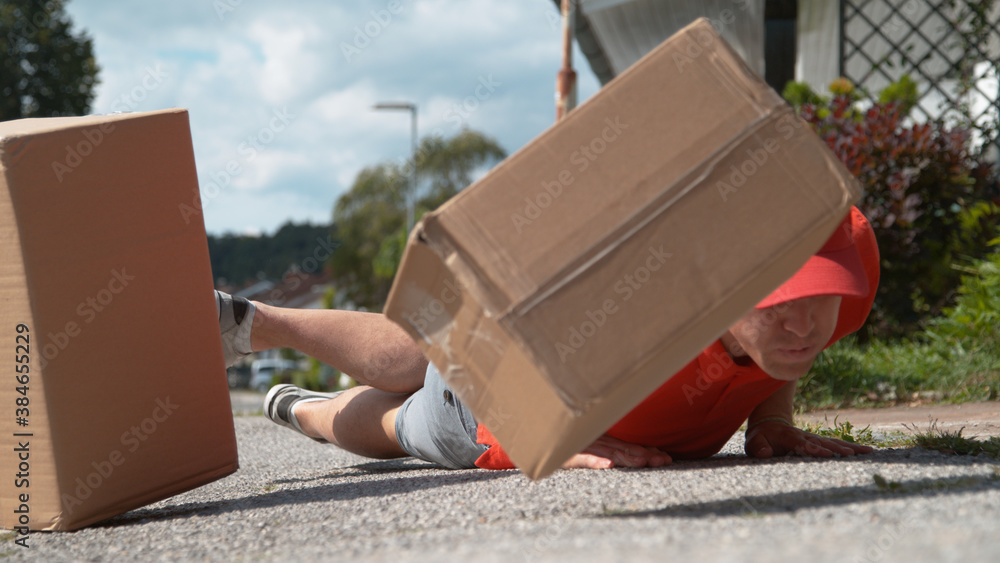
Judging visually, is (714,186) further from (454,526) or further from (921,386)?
(921,386)

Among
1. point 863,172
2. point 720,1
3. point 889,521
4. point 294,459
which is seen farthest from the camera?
point 720,1

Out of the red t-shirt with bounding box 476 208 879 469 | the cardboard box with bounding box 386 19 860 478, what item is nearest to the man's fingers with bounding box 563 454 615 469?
the red t-shirt with bounding box 476 208 879 469

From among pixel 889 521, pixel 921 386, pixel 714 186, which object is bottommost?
pixel 921 386

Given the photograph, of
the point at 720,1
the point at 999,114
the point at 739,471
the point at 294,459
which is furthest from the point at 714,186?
the point at 720,1

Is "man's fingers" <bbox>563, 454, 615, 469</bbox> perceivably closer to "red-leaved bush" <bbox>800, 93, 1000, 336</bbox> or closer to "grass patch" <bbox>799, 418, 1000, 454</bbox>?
"grass patch" <bbox>799, 418, 1000, 454</bbox>

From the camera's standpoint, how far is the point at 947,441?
2.26 meters

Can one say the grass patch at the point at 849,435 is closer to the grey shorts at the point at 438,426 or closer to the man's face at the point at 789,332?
the man's face at the point at 789,332

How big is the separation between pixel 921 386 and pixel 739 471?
2.83 meters

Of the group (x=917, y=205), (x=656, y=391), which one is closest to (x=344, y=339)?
(x=656, y=391)

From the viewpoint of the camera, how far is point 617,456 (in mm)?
2199

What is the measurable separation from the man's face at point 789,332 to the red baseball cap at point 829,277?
51mm

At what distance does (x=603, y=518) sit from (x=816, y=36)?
9.88 m

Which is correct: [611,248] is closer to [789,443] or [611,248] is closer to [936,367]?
[789,443]

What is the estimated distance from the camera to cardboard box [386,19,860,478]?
147 centimetres
